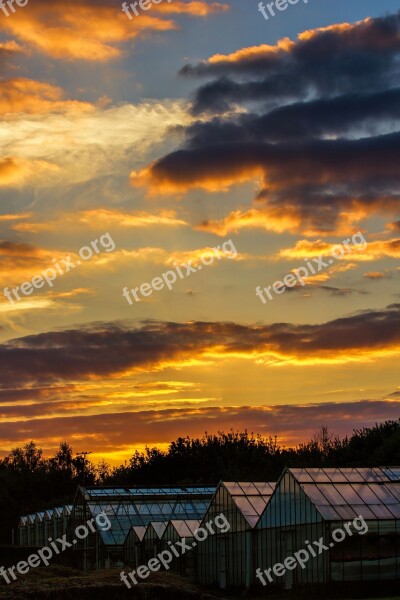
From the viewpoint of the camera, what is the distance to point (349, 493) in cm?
4838

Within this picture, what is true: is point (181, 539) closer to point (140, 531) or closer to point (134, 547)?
point (140, 531)

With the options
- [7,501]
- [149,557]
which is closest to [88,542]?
[149,557]

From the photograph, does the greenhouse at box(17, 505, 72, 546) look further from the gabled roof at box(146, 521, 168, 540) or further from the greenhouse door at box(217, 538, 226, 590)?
the greenhouse door at box(217, 538, 226, 590)

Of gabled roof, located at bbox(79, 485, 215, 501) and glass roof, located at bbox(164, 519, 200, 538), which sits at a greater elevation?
gabled roof, located at bbox(79, 485, 215, 501)

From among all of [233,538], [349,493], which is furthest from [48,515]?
[349,493]

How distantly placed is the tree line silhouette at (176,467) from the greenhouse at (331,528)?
55.0 metres

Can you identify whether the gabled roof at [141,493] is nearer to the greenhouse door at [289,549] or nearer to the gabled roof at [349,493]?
the gabled roof at [349,493]

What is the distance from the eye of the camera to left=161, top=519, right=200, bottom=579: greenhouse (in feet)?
193

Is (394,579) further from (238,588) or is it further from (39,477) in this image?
(39,477)

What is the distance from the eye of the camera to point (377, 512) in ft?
153

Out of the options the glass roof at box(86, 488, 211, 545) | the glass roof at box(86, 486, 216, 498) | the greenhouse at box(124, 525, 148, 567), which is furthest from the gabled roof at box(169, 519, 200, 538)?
the glass roof at box(86, 486, 216, 498)

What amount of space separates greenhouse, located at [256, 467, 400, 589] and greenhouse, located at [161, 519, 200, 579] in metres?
8.66

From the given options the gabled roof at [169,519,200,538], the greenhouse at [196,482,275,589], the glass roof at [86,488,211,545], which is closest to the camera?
the greenhouse at [196,482,275,589]

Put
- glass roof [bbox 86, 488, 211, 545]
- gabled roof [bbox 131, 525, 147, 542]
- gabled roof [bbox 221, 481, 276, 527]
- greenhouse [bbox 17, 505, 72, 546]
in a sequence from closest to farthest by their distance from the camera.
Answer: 1. gabled roof [bbox 221, 481, 276, 527]
2. gabled roof [bbox 131, 525, 147, 542]
3. glass roof [bbox 86, 488, 211, 545]
4. greenhouse [bbox 17, 505, 72, 546]
